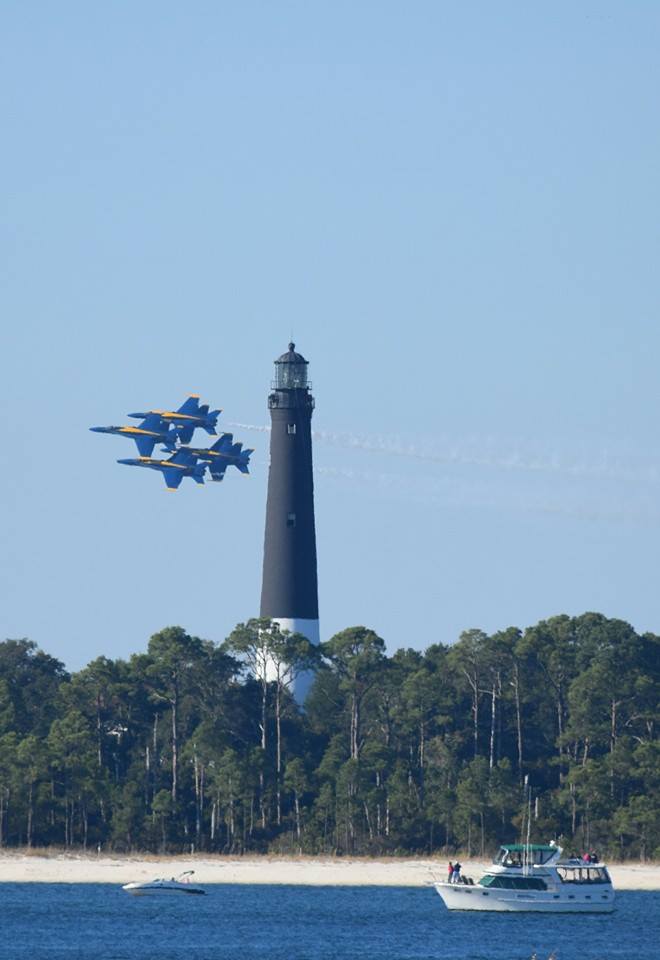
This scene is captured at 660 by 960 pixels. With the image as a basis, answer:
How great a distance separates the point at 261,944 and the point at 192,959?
8120 mm

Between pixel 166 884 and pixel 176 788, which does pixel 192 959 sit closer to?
pixel 166 884

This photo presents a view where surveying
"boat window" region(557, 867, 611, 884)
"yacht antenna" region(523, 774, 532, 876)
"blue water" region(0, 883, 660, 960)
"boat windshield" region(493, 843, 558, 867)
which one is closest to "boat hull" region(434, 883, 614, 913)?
"boat window" region(557, 867, 611, 884)

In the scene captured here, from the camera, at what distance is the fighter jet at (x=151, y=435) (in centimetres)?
19750

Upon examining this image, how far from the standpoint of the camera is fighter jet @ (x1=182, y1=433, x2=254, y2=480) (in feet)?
648

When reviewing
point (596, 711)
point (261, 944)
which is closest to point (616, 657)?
point (596, 711)

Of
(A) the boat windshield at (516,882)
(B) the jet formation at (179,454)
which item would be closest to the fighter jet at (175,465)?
(B) the jet formation at (179,454)

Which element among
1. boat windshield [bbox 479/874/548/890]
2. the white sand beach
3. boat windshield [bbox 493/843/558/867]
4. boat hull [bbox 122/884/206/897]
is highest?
the white sand beach

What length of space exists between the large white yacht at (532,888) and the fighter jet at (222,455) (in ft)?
131

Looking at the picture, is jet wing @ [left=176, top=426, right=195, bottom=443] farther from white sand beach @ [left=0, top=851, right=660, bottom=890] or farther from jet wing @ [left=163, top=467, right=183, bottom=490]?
white sand beach @ [left=0, top=851, right=660, bottom=890]

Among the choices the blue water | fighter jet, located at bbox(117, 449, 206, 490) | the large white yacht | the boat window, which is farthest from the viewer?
fighter jet, located at bbox(117, 449, 206, 490)

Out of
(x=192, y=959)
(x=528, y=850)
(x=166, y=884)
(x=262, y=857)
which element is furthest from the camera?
(x=262, y=857)

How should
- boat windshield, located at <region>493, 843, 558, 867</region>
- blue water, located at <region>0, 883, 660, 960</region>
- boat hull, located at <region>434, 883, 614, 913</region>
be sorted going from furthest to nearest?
1. boat hull, located at <region>434, 883, 614, 913</region>
2. boat windshield, located at <region>493, 843, 558, 867</region>
3. blue water, located at <region>0, 883, 660, 960</region>

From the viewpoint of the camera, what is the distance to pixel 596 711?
7810 inches

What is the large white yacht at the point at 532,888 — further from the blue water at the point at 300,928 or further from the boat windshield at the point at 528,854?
the blue water at the point at 300,928
